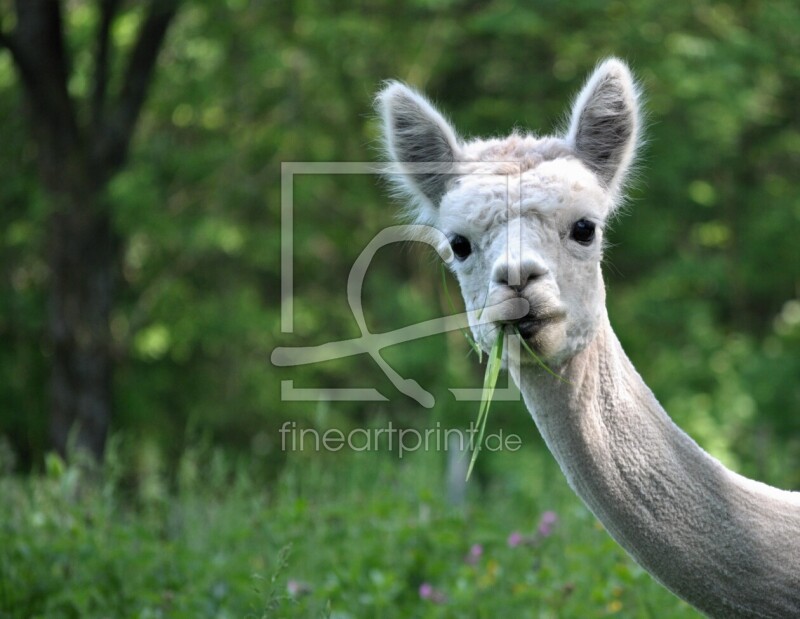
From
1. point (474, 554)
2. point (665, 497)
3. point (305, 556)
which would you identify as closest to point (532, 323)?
point (665, 497)

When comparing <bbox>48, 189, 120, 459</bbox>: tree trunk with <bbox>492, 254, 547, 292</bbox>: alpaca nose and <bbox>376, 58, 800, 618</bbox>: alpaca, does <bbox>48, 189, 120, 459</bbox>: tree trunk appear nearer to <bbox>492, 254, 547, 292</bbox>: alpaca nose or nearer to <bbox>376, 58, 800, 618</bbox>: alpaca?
<bbox>376, 58, 800, 618</bbox>: alpaca

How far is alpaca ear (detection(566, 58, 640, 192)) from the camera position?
11.3 feet

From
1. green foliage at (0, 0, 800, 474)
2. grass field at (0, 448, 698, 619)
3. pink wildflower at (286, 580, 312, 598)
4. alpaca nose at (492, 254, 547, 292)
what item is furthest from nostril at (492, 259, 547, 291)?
green foliage at (0, 0, 800, 474)

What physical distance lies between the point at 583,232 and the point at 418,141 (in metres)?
0.83

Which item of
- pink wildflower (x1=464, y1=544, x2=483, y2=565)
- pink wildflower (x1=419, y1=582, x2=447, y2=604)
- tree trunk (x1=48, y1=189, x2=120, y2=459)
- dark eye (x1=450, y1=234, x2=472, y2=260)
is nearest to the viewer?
dark eye (x1=450, y1=234, x2=472, y2=260)

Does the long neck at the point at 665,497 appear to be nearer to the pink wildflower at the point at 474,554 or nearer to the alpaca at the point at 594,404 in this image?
the alpaca at the point at 594,404

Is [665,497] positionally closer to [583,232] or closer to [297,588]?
[583,232]

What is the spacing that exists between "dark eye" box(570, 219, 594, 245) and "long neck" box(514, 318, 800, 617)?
12.0 inches

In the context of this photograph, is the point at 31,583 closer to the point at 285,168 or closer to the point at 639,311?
the point at 285,168

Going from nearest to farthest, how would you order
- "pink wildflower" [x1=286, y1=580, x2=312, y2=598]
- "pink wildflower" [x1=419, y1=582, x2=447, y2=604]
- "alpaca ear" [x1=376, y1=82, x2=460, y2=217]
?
1. "alpaca ear" [x1=376, y1=82, x2=460, y2=217]
2. "pink wildflower" [x1=286, y1=580, x2=312, y2=598]
3. "pink wildflower" [x1=419, y1=582, x2=447, y2=604]

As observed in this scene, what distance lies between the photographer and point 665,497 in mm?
2930

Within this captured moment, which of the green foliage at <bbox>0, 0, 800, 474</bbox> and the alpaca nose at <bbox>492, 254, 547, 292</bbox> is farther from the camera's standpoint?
the green foliage at <bbox>0, 0, 800, 474</bbox>

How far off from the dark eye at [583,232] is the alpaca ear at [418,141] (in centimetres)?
60

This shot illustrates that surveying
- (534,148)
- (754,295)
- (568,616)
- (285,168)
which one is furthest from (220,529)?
(754,295)
